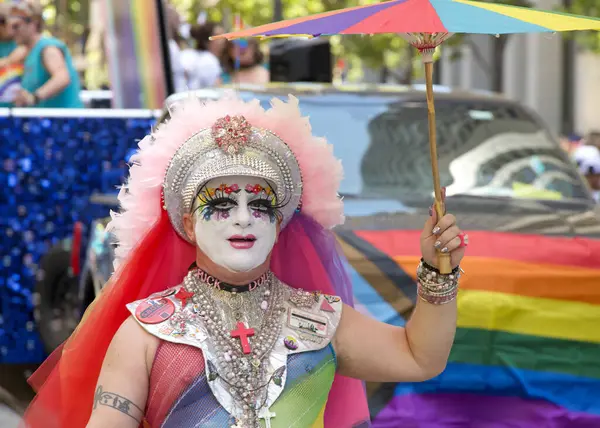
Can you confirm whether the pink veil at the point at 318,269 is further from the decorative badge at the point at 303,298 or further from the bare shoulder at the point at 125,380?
the bare shoulder at the point at 125,380

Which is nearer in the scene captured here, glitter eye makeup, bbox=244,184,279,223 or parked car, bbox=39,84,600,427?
glitter eye makeup, bbox=244,184,279,223

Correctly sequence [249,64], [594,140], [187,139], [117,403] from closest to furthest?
[117,403], [187,139], [249,64], [594,140]

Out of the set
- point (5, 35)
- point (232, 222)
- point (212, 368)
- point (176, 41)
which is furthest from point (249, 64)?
point (212, 368)

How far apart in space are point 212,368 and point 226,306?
17 cm

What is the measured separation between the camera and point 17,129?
715 cm

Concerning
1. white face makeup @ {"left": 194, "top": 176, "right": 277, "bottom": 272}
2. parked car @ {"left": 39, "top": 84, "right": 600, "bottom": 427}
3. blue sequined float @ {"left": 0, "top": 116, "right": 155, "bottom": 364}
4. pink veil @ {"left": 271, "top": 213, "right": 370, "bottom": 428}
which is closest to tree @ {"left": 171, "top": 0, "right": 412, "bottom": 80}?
blue sequined float @ {"left": 0, "top": 116, "right": 155, "bottom": 364}

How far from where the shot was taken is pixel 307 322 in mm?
2779

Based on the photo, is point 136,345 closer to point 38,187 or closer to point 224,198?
point 224,198

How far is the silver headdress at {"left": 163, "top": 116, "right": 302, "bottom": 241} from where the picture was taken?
2.73 metres

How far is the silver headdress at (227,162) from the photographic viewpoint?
2.73 m

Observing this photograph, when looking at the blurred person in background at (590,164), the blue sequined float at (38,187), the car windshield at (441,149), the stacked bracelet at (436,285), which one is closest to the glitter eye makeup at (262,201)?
the stacked bracelet at (436,285)

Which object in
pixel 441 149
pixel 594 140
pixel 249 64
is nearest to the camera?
pixel 441 149

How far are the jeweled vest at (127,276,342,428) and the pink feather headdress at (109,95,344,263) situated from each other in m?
0.23

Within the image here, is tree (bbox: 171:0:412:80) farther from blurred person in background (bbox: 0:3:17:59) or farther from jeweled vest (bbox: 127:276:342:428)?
jeweled vest (bbox: 127:276:342:428)
